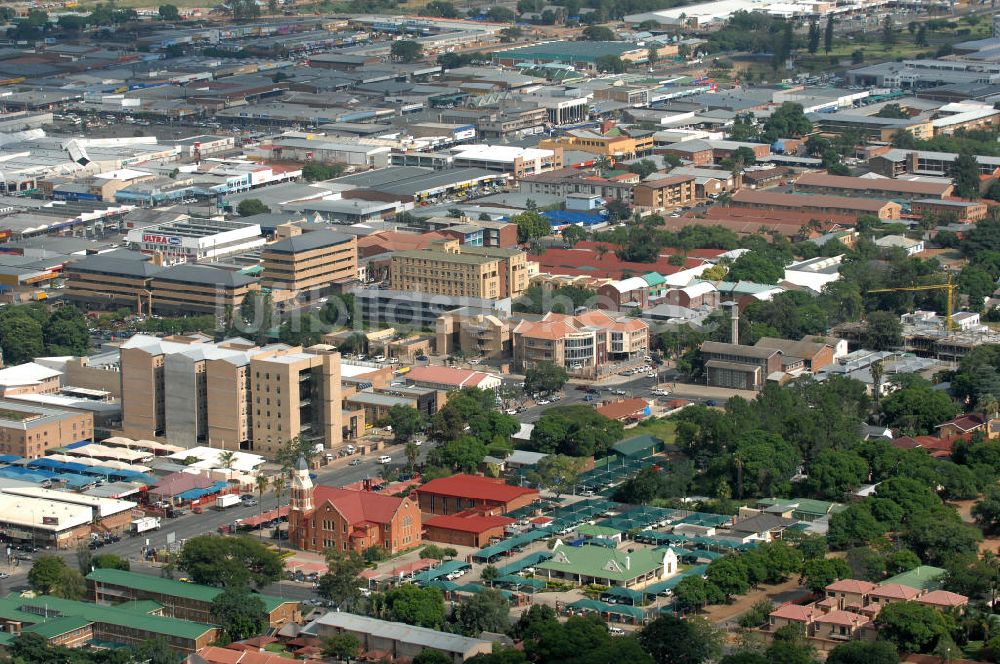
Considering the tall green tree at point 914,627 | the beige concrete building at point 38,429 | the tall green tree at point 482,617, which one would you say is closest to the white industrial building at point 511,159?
the beige concrete building at point 38,429

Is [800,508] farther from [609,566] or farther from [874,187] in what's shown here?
[874,187]

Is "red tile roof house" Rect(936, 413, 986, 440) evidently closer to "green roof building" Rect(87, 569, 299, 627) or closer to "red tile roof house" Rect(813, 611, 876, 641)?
"red tile roof house" Rect(813, 611, 876, 641)

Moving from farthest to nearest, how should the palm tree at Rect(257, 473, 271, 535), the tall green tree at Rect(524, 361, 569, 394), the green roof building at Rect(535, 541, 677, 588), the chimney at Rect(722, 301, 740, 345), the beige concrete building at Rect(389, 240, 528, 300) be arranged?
the beige concrete building at Rect(389, 240, 528, 300)
the chimney at Rect(722, 301, 740, 345)
the tall green tree at Rect(524, 361, 569, 394)
the palm tree at Rect(257, 473, 271, 535)
the green roof building at Rect(535, 541, 677, 588)

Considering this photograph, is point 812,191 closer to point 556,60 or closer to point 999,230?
point 999,230

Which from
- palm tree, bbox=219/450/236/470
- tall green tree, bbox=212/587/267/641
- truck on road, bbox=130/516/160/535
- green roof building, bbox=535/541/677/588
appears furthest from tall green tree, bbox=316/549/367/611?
palm tree, bbox=219/450/236/470

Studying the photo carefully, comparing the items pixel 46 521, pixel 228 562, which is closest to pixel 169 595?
pixel 228 562

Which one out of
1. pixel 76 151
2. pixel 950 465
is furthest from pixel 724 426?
pixel 76 151
